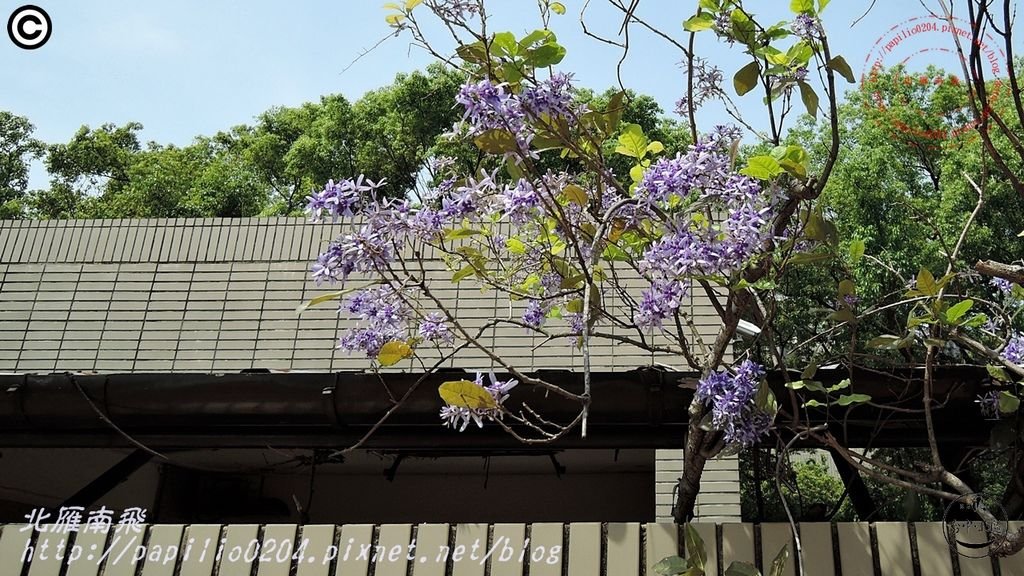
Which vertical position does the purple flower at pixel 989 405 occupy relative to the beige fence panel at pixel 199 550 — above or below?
above

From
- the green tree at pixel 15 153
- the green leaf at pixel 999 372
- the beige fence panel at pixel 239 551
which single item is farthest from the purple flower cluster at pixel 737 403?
the green tree at pixel 15 153

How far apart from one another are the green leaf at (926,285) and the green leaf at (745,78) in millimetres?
836

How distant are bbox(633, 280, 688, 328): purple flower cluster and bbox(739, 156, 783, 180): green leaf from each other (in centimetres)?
39

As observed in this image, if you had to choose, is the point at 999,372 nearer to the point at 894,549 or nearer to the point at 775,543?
the point at 894,549

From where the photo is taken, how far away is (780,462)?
3.08 m

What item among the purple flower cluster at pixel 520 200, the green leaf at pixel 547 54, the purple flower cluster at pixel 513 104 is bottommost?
the purple flower cluster at pixel 520 200

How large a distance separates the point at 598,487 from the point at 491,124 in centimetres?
423

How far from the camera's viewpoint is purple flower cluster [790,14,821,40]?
2863 millimetres

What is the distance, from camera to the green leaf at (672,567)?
2.72 meters

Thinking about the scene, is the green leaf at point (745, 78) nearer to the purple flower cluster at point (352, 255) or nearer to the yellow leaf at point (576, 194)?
the yellow leaf at point (576, 194)

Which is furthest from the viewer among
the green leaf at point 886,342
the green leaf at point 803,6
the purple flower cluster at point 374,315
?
the purple flower cluster at point 374,315

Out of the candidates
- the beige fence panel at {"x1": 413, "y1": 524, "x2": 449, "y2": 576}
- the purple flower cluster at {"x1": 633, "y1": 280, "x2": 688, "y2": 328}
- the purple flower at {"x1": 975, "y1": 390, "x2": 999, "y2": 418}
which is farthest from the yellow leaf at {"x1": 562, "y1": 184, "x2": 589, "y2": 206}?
the purple flower at {"x1": 975, "y1": 390, "x2": 999, "y2": 418}

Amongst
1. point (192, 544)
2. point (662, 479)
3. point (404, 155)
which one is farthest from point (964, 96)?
point (192, 544)

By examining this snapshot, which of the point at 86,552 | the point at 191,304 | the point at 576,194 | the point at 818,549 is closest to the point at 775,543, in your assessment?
the point at 818,549
